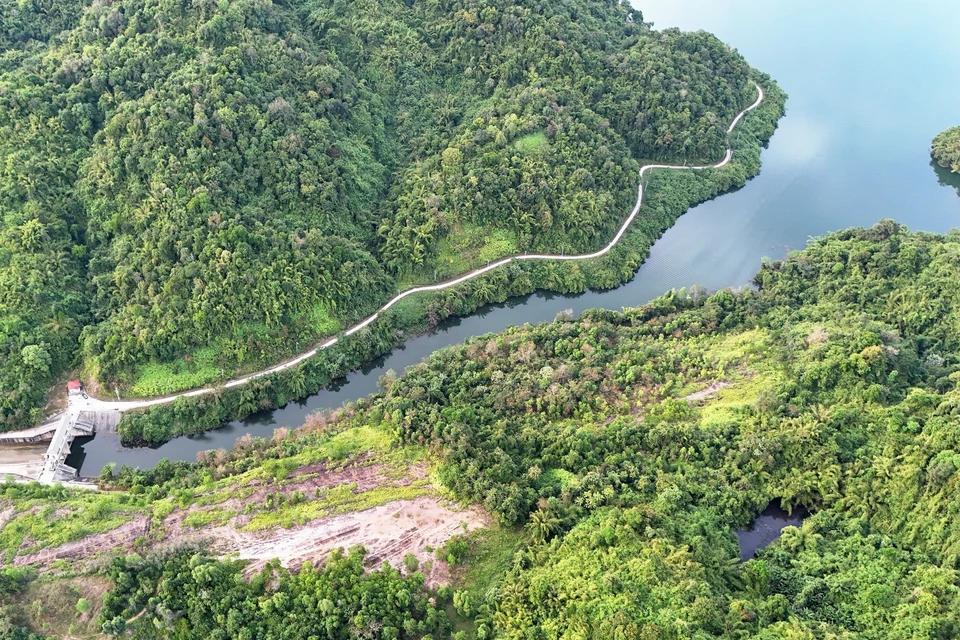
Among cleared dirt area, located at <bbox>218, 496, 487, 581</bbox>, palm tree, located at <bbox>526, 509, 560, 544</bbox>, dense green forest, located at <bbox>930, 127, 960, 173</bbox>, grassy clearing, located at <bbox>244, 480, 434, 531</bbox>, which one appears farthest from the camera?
dense green forest, located at <bbox>930, 127, 960, 173</bbox>

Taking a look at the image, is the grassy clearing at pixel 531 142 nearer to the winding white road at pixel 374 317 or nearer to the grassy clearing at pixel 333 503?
the winding white road at pixel 374 317

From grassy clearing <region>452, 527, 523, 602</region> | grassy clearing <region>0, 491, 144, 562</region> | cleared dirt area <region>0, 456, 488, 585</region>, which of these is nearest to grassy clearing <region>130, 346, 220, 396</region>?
grassy clearing <region>0, 491, 144, 562</region>

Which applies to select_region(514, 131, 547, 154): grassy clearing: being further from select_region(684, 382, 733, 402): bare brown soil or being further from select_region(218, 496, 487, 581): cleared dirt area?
select_region(218, 496, 487, 581): cleared dirt area

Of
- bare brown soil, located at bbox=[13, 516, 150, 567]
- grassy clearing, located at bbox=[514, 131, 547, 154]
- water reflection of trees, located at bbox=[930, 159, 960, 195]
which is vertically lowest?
bare brown soil, located at bbox=[13, 516, 150, 567]

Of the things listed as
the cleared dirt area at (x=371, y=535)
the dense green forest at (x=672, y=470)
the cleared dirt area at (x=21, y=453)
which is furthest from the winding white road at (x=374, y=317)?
the cleared dirt area at (x=371, y=535)

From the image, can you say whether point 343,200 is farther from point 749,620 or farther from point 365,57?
point 749,620

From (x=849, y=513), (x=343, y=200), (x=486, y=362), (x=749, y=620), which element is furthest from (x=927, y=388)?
(x=343, y=200)
